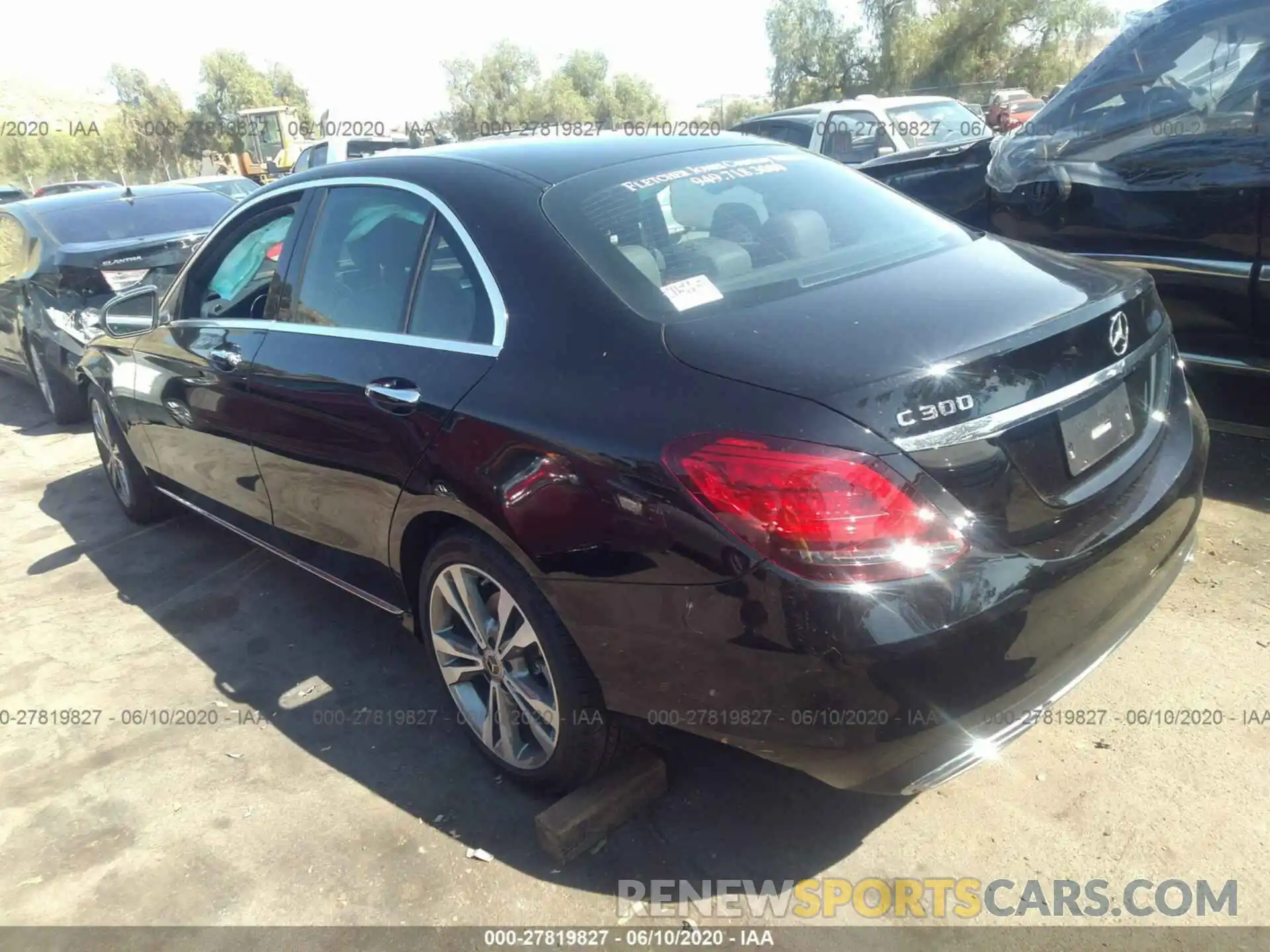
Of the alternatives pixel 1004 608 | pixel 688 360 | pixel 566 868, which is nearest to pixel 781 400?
pixel 688 360

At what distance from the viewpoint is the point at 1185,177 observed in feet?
12.5

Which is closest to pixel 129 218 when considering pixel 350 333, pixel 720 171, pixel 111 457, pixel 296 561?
pixel 111 457

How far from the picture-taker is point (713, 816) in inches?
103

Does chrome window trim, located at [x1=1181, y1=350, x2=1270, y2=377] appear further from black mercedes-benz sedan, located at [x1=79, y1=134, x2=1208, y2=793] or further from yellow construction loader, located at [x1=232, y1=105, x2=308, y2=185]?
yellow construction loader, located at [x1=232, y1=105, x2=308, y2=185]

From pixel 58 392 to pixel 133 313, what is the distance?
3568 millimetres

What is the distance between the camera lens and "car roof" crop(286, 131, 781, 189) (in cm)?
281

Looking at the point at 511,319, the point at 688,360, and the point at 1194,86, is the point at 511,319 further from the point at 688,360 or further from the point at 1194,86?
the point at 1194,86

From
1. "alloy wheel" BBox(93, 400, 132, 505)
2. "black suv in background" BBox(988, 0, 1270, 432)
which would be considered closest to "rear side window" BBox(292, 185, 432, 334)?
"alloy wheel" BBox(93, 400, 132, 505)

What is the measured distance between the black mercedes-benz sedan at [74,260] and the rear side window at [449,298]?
4641mm

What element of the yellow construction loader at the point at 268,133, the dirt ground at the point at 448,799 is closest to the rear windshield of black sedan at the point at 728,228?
the dirt ground at the point at 448,799

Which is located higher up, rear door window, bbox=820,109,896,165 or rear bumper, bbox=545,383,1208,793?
rear door window, bbox=820,109,896,165

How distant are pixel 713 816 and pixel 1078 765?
40.2 inches
